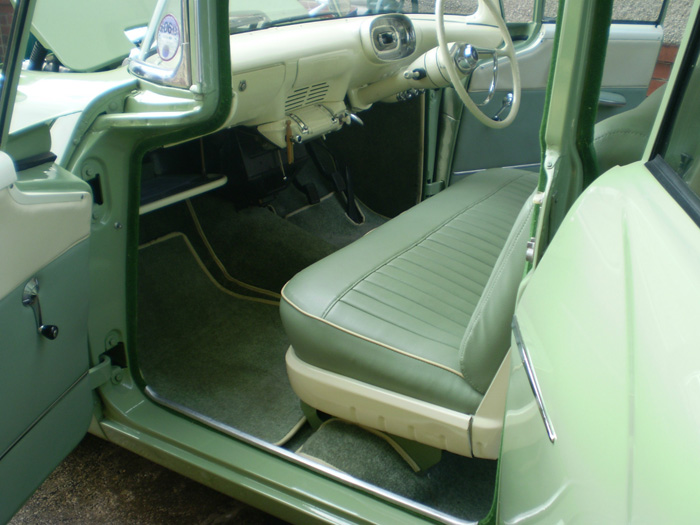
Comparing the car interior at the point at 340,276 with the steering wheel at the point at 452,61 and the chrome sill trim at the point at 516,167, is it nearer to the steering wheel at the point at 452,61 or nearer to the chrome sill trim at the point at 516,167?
the steering wheel at the point at 452,61

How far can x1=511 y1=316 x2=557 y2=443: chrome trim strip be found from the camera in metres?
0.63

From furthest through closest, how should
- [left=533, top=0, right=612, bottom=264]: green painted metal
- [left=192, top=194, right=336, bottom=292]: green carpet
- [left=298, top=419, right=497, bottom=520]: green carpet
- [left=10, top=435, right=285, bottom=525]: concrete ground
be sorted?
[left=192, top=194, right=336, bottom=292]: green carpet < [left=10, top=435, right=285, bottom=525]: concrete ground < [left=298, top=419, right=497, bottom=520]: green carpet < [left=533, top=0, right=612, bottom=264]: green painted metal

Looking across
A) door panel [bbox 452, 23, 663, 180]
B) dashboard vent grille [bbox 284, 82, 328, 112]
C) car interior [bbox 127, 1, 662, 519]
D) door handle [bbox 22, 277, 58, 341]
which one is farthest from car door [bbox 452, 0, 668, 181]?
door handle [bbox 22, 277, 58, 341]

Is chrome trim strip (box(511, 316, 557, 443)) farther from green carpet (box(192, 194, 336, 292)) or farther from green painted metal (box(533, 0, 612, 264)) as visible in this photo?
green carpet (box(192, 194, 336, 292))

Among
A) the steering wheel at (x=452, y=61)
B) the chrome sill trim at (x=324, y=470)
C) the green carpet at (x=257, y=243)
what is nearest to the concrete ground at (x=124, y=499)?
the chrome sill trim at (x=324, y=470)

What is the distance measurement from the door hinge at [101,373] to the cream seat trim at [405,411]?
16.2 inches

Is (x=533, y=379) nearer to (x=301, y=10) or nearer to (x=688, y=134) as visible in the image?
(x=688, y=134)

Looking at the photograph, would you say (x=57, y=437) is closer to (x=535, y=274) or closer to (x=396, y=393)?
(x=396, y=393)

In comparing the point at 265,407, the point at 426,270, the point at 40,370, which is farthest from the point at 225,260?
the point at 40,370

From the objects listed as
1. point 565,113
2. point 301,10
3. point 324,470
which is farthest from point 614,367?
point 301,10

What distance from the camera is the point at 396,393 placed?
3.83ft

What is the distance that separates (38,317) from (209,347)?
0.88 m

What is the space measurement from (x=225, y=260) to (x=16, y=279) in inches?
49.1

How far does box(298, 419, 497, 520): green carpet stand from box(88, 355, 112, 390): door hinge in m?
0.47
